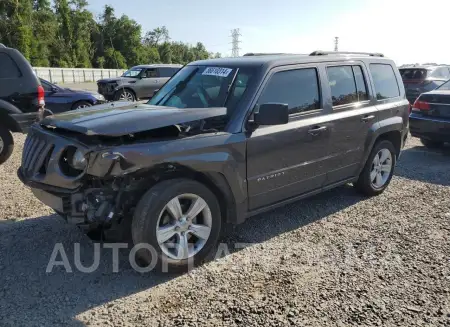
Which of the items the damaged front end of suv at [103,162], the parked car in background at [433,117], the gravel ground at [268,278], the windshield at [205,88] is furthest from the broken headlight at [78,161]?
the parked car in background at [433,117]

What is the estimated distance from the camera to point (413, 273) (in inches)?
144

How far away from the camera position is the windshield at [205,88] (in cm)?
409

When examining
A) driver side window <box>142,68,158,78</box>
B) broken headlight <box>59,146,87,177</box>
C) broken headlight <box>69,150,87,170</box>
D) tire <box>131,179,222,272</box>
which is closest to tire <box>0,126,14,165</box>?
broken headlight <box>59,146,87,177</box>

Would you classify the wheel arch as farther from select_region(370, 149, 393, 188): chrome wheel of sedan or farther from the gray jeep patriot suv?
select_region(370, 149, 393, 188): chrome wheel of sedan

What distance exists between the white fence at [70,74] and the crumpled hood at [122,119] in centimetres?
3419

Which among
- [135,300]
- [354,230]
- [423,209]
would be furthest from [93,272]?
[423,209]

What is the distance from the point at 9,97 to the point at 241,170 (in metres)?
5.08

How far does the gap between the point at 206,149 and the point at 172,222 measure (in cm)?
69

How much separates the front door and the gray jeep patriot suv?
0.04 feet

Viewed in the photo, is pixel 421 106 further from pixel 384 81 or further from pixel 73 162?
pixel 73 162

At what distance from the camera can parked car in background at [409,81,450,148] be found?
25.6 ft

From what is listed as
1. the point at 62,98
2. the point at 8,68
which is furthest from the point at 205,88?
the point at 62,98

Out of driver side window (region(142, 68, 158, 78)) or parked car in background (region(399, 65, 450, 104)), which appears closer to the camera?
parked car in background (region(399, 65, 450, 104))

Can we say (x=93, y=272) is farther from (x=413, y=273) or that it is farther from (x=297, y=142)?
(x=413, y=273)
